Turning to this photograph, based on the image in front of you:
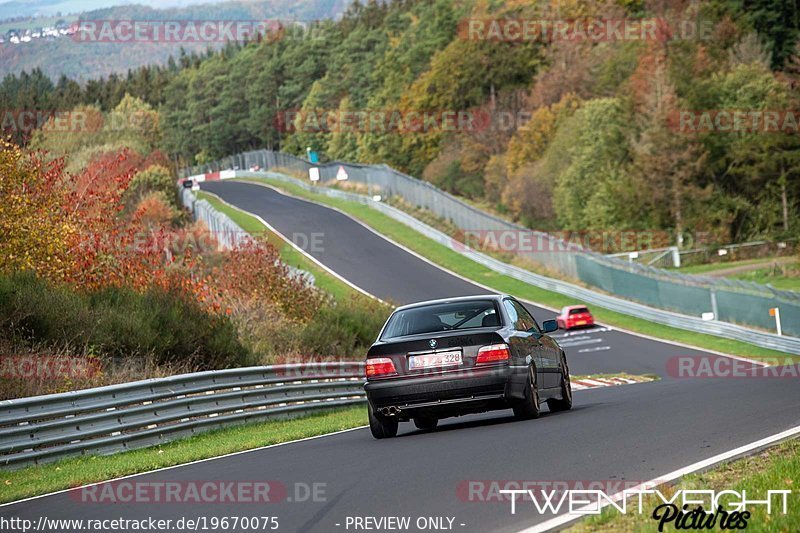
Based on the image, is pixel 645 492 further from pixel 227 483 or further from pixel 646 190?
pixel 646 190

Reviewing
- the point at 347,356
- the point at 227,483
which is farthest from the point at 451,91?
the point at 227,483

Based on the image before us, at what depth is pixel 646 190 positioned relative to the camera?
79.4m

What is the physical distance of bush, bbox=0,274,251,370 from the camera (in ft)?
68.7

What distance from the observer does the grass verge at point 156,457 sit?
484 inches

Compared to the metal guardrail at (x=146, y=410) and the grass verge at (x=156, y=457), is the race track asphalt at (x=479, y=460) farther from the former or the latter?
the metal guardrail at (x=146, y=410)

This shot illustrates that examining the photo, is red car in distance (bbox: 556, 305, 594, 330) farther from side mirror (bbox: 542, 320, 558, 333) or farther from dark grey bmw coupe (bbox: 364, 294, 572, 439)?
dark grey bmw coupe (bbox: 364, 294, 572, 439)

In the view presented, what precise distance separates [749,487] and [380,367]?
6294mm

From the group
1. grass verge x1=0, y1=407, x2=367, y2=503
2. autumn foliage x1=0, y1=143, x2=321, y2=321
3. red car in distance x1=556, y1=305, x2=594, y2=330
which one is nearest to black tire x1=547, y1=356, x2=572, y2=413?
grass verge x1=0, y1=407, x2=367, y2=503

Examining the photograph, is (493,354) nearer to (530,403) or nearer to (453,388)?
(453,388)

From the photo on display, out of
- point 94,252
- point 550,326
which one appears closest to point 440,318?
point 550,326

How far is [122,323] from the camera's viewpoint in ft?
72.6

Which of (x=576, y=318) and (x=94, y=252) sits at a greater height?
(x=94, y=252)

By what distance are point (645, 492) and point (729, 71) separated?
84342 mm

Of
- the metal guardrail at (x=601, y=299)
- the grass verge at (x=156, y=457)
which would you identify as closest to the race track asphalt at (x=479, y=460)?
the grass verge at (x=156, y=457)
